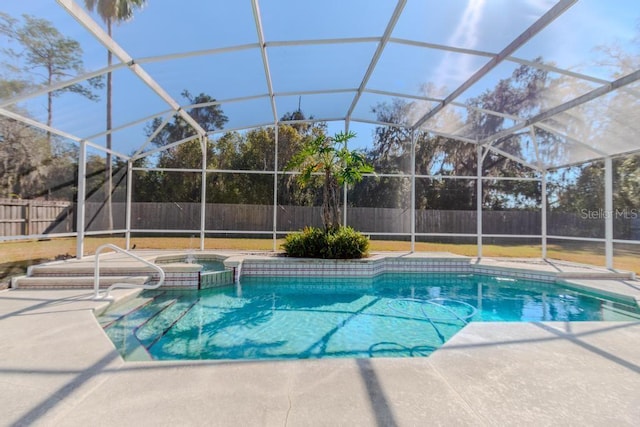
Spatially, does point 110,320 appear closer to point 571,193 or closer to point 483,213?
point 483,213

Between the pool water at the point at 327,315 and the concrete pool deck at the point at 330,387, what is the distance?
70cm

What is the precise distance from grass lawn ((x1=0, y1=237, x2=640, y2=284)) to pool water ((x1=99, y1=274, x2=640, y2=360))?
6.45 ft

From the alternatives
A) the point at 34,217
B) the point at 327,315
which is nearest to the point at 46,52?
the point at 34,217

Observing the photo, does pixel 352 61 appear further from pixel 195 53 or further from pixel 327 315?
pixel 327 315

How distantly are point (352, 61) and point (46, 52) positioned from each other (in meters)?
4.53

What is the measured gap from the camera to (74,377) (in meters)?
2.21

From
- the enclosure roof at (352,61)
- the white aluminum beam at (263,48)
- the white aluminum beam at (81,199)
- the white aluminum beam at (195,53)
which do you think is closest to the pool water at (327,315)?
the white aluminum beam at (81,199)

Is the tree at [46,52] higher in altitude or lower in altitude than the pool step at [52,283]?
higher

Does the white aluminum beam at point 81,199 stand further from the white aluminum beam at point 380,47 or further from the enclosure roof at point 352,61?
the white aluminum beam at point 380,47

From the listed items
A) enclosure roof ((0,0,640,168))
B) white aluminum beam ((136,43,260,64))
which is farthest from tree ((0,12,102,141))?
white aluminum beam ((136,43,260,64))

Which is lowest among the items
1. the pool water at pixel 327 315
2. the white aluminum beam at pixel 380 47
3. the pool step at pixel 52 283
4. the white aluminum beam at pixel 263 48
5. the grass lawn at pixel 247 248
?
the pool water at pixel 327 315

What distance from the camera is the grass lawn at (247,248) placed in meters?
5.11

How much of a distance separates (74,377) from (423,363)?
244 cm

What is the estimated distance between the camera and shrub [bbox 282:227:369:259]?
7496mm
